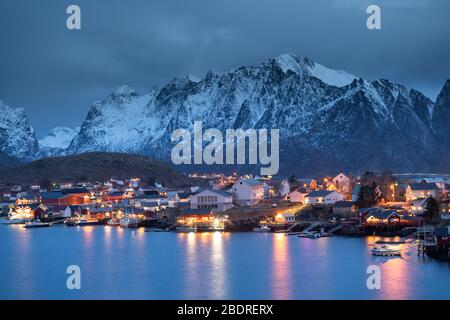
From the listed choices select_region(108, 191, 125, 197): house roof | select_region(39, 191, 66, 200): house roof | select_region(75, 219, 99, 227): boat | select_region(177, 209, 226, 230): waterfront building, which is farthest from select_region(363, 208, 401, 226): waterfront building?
select_region(39, 191, 66, 200): house roof

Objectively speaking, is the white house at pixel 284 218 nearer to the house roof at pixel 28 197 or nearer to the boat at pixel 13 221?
the boat at pixel 13 221

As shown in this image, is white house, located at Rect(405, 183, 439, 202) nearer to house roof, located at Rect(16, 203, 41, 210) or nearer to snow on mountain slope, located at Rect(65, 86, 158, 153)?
house roof, located at Rect(16, 203, 41, 210)

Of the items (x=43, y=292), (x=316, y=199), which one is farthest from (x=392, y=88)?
(x=43, y=292)

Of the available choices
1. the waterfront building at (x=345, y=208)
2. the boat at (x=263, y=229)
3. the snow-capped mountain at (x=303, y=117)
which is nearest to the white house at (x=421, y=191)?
the waterfront building at (x=345, y=208)

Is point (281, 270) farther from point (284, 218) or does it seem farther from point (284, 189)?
point (284, 189)

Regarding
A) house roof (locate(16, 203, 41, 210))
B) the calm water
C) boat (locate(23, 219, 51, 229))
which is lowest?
the calm water

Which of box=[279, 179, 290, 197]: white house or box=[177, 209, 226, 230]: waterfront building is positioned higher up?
box=[279, 179, 290, 197]: white house
